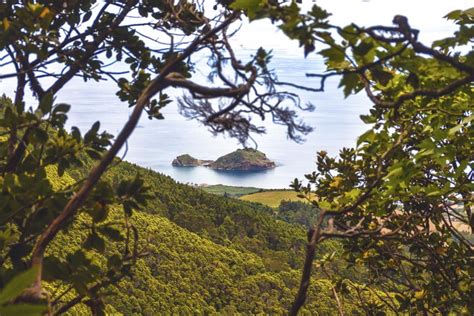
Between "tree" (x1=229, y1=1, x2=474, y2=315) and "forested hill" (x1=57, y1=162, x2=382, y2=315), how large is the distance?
1403 cm

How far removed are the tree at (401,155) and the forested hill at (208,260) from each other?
46.0ft

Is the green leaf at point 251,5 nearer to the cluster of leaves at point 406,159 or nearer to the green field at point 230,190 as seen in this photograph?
the cluster of leaves at point 406,159

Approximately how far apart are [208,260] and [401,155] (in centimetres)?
2767

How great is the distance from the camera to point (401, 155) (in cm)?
348

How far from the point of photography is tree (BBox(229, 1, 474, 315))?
1408 mm

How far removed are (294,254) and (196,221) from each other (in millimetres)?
6914

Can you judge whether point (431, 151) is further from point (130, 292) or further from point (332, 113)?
point (332, 113)

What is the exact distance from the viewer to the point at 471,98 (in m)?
2.84

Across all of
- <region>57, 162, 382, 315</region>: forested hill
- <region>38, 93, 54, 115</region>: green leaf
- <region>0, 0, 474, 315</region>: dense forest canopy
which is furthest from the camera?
<region>57, 162, 382, 315</region>: forested hill

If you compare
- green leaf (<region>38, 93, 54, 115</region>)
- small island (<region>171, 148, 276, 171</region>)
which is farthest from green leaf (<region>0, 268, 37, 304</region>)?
small island (<region>171, 148, 276, 171</region>)

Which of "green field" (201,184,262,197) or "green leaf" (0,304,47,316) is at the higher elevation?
"green field" (201,184,262,197)

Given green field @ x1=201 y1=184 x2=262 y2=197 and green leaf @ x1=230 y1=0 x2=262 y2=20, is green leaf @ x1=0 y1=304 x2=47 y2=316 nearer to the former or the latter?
green leaf @ x1=230 y1=0 x2=262 y2=20

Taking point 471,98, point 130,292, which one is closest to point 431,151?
point 471,98

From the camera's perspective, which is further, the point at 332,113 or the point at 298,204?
the point at 298,204
